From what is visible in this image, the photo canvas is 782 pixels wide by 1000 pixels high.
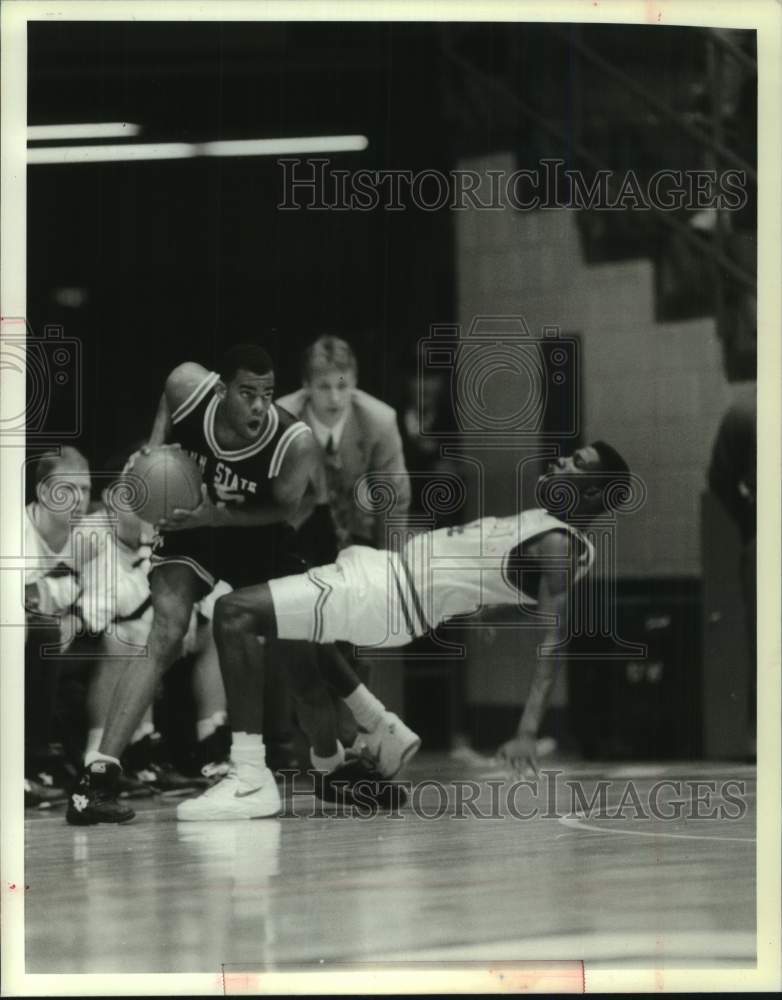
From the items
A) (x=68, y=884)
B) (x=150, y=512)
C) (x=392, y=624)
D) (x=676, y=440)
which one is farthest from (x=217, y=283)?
(x=68, y=884)

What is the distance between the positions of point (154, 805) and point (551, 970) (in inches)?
52.8

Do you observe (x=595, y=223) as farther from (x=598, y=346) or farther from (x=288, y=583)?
(x=288, y=583)

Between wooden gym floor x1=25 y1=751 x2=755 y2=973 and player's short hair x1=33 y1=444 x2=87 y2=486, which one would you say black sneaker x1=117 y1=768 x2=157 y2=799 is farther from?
player's short hair x1=33 y1=444 x2=87 y2=486

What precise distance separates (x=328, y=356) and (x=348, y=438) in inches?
10.5

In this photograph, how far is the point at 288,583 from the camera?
4.77 m

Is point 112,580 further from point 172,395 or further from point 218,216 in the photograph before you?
point 218,216

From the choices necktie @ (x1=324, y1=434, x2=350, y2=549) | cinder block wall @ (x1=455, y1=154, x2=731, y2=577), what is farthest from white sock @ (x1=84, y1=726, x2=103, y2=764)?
cinder block wall @ (x1=455, y1=154, x2=731, y2=577)

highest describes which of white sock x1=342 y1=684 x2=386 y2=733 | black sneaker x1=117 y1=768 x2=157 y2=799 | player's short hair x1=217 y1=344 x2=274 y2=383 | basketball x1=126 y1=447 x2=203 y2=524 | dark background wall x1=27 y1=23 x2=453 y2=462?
dark background wall x1=27 y1=23 x2=453 y2=462

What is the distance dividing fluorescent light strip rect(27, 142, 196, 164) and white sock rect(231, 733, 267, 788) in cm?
184

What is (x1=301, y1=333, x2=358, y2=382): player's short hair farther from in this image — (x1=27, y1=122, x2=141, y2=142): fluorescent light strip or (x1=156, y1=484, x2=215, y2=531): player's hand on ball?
(x1=27, y1=122, x2=141, y2=142): fluorescent light strip

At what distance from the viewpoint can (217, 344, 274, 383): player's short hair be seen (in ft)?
15.6

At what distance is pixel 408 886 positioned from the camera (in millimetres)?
4699

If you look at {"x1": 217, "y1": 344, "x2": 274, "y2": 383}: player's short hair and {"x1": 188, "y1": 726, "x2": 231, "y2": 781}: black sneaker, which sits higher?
{"x1": 217, "y1": 344, "x2": 274, "y2": 383}: player's short hair

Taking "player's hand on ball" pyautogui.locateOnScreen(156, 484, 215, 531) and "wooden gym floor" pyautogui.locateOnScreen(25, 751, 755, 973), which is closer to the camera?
"wooden gym floor" pyautogui.locateOnScreen(25, 751, 755, 973)
